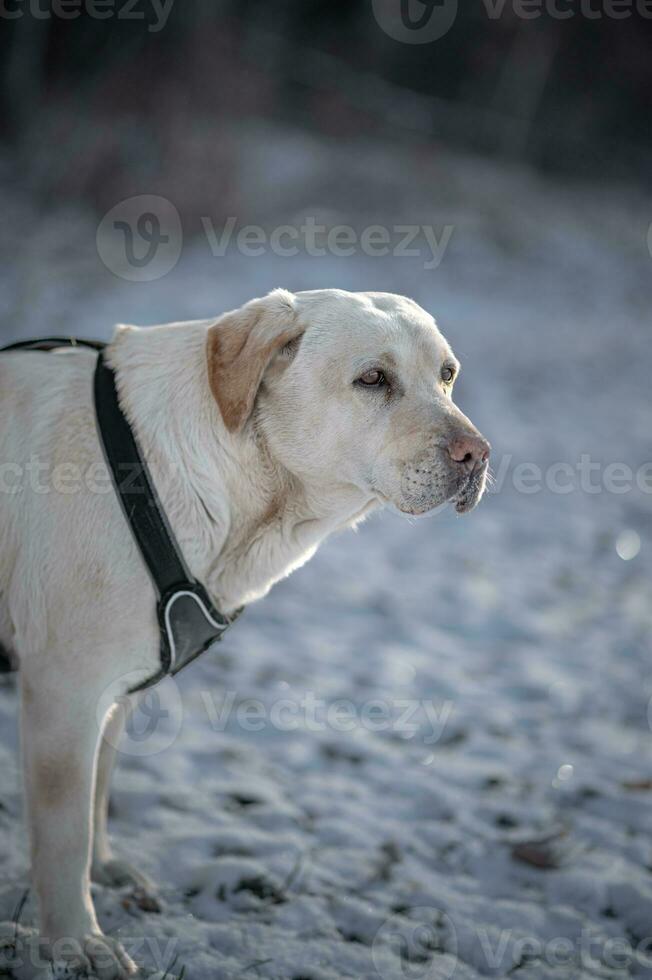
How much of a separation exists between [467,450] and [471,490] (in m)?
0.14

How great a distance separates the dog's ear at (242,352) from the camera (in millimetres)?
2424

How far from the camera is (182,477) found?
2418 mm

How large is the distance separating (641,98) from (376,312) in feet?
76.4
